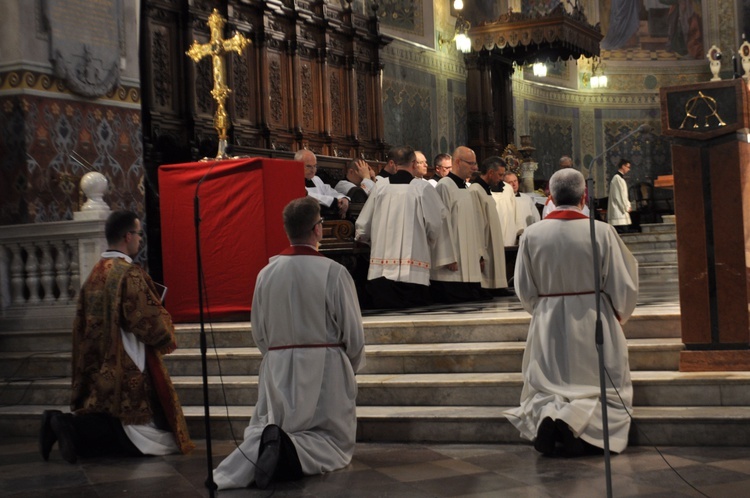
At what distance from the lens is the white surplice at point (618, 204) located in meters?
18.7

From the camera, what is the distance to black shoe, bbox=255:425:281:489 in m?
5.10

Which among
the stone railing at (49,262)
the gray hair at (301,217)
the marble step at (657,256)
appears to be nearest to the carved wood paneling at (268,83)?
the stone railing at (49,262)

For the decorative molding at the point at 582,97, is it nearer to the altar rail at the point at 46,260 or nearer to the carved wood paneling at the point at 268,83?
the carved wood paneling at the point at 268,83

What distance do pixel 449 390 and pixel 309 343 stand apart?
133cm

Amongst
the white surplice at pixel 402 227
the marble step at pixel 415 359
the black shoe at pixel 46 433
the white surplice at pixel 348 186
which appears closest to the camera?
the black shoe at pixel 46 433

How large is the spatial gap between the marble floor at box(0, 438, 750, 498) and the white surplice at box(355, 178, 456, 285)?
354cm

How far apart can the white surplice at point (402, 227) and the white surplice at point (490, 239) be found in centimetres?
82

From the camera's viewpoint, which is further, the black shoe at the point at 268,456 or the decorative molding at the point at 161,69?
the decorative molding at the point at 161,69

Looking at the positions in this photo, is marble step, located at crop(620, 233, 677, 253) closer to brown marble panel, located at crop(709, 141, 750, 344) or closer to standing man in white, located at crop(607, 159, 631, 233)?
standing man in white, located at crop(607, 159, 631, 233)

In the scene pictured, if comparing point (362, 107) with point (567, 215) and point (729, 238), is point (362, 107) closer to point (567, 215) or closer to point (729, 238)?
point (567, 215)

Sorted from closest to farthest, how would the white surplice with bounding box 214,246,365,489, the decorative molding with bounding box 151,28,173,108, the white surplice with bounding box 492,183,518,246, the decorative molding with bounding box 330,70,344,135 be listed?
the white surplice with bounding box 214,246,365,489
the decorative molding with bounding box 151,28,173,108
the white surplice with bounding box 492,183,518,246
the decorative molding with bounding box 330,70,344,135

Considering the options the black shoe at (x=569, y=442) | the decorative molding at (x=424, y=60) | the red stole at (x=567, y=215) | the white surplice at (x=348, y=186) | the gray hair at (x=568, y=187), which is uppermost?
the decorative molding at (x=424, y=60)

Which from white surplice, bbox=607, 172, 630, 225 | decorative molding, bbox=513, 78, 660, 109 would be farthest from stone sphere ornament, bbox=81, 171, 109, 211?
decorative molding, bbox=513, 78, 660, 109

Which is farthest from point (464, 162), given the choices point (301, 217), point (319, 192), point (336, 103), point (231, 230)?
point (301, 217)
